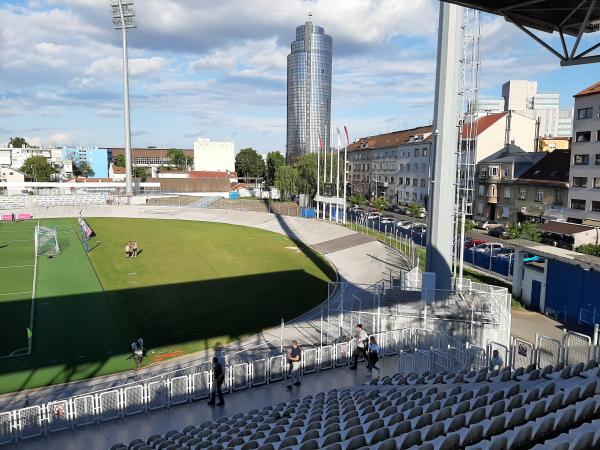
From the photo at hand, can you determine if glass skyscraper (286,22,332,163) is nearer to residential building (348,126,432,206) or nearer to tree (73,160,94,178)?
tree (73,160,94,178)

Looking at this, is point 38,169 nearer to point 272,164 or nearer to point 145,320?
point 272,164

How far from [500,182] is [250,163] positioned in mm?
76087

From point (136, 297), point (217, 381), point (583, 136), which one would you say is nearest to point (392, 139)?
point (583, 136)

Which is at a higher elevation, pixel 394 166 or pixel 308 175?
pixel 394 166

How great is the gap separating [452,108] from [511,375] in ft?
38.1

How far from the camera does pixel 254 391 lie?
1320 cm

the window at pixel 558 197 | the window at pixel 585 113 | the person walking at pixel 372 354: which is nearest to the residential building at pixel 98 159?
the window at pixel 558 197

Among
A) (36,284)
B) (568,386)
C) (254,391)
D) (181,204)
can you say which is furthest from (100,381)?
(181,204)

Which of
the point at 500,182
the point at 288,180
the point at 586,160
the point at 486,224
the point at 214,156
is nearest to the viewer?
the point at 586,160

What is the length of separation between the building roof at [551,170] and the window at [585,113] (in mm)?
5277

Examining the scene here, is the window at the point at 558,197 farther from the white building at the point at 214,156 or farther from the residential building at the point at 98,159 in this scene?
the residential building at the point at 98,159

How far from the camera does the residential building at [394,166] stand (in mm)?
66688

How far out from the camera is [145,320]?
2095 centimetres

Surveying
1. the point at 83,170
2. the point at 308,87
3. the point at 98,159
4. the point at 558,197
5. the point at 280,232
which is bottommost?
the point at 280,232
